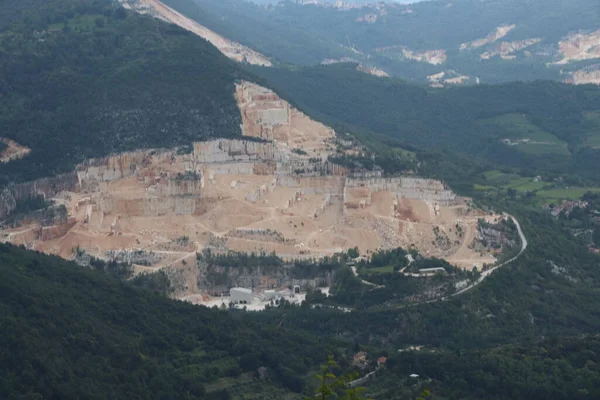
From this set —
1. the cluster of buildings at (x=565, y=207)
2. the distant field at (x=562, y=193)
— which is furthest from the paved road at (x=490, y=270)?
the distant field at (x=562, y=193)

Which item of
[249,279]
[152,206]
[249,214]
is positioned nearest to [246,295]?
[249,279]

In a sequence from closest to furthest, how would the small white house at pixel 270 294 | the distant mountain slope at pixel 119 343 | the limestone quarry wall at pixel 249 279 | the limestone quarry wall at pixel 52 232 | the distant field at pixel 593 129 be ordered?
the distant mountain slope at pixel 119 343, the small white house at pixel 270 294, the limestone quarry wall at pixel 249 279, the limestone quarry wall at pixel 52 232, the distant field at pixel 593 129

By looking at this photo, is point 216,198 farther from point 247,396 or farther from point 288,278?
point 247,396

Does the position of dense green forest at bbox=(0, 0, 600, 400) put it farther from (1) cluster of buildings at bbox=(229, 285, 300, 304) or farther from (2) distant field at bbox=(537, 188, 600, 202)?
(1) cluster of buildings at bbox=(229, 285, 300, 304)

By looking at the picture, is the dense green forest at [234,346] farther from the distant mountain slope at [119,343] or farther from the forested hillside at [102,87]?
the forested hillside at [102,87]

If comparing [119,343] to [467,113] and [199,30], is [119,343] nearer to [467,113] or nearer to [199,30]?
[467,113]
